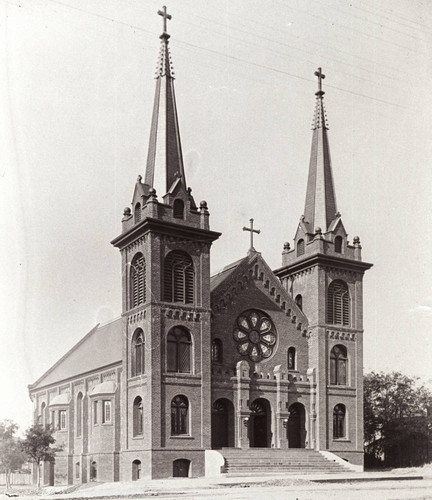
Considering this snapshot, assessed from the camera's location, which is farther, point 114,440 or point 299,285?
point 299,285

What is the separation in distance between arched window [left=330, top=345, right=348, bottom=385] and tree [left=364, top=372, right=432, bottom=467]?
9.81m

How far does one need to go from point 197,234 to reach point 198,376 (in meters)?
7.89

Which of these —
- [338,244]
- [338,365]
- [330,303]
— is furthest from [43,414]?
[338,244]

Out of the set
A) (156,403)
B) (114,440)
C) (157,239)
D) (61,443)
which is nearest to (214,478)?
(156,403)

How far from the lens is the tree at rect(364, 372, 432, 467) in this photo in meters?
52.8

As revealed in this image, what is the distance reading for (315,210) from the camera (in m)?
48.8

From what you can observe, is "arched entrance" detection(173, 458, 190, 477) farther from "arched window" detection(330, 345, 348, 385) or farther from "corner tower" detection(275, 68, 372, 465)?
"arched window" detection(330, 345, 348, 385)

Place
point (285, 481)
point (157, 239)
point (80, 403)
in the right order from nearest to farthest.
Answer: point (285, 481), point (157, 239), point (80, 403)

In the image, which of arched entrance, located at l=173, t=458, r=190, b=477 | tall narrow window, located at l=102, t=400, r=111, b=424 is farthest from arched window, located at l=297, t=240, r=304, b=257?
arched entrance, located at l=173, t=458, r=190, b=477

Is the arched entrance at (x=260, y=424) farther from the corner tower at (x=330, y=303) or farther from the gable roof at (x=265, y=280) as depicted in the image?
the gable roof at (x=265, y=280)

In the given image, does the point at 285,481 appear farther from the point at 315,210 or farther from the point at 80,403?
the point at 80,403

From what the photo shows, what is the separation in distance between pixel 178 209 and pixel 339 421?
16.8 m

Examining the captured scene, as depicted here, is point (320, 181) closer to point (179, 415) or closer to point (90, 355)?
point (179, 415)

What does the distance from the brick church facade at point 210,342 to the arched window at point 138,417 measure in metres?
0.10
